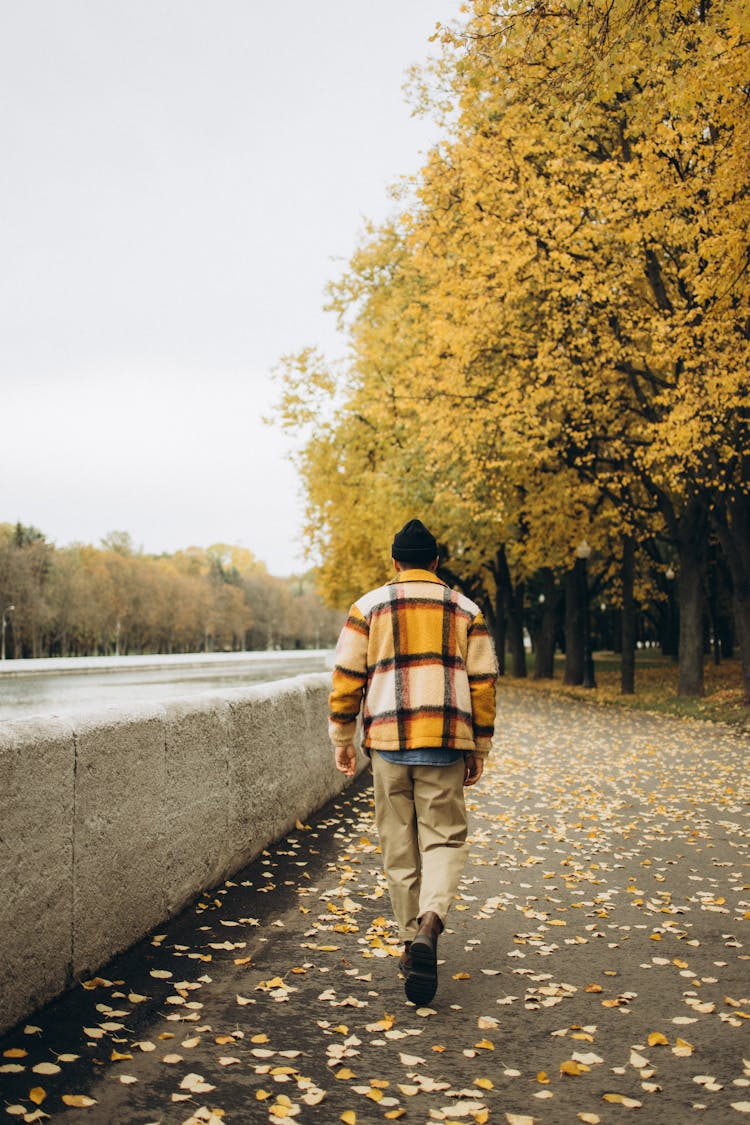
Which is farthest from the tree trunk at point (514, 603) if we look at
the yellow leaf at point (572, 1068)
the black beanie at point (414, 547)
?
the yellow leaf at point (572, 1068)

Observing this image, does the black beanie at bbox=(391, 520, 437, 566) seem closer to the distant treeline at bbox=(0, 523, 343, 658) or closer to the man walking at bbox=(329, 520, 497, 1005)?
the man walking at bbox=(329, 520, 497, 1005)

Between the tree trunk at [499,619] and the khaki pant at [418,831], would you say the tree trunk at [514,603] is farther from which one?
Answer: the khaki pant at [418,831]

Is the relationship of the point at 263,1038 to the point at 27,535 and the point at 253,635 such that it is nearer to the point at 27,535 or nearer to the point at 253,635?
the point at 27,535

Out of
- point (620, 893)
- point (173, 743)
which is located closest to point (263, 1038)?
point (173, 743)

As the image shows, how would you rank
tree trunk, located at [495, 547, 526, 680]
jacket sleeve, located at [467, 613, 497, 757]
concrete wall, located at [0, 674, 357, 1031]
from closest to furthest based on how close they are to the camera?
1. concrete wall, located at [0, 674, 357, 1031]
2. jacket sleeve, located at [467, 613, 497, 757]
3. tree trunk, located at [495, 547, 526, 680]

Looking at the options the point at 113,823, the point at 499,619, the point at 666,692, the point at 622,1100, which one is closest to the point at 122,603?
the point at 499,619

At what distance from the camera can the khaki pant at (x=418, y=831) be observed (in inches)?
191

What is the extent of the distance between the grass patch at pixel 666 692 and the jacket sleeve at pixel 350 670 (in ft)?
45.1

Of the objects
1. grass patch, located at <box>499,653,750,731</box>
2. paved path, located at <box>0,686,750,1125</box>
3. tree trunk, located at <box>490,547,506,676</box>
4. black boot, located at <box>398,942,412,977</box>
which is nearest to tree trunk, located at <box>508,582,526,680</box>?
tree trunk, located at <box>490,547,506,676</box>

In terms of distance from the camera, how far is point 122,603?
336ft

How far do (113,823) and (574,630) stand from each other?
25808mm

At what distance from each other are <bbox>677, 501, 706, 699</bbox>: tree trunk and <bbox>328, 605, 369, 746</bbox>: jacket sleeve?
18277 mm

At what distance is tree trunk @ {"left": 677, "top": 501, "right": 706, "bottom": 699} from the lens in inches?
872

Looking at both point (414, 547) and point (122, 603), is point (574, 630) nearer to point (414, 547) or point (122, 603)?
point (414, 547)
